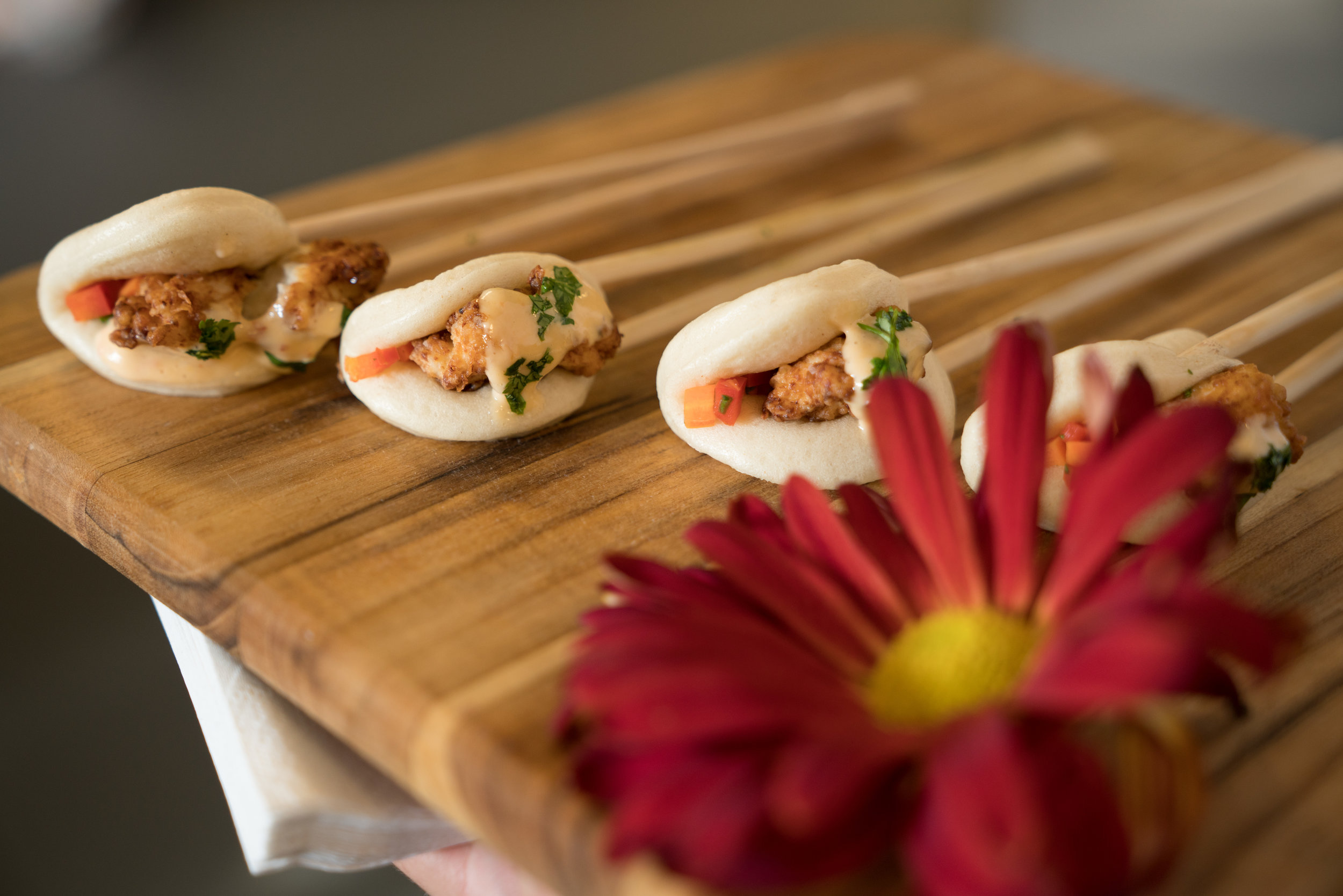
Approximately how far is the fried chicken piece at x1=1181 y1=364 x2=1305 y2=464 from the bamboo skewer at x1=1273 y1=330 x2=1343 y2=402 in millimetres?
105

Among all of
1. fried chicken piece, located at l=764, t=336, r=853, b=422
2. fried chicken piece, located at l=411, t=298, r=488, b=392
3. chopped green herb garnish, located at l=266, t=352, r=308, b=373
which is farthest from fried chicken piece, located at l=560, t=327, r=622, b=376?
chopped green herb garnish, located at l=266, t=352, r=308, b=373

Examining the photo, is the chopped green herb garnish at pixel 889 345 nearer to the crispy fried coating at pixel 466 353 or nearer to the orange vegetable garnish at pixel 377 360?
the crispy fried coating at pixel 466 353

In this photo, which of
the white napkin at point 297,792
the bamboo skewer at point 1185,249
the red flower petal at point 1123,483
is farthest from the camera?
the bamboo skewer at point 1185,249

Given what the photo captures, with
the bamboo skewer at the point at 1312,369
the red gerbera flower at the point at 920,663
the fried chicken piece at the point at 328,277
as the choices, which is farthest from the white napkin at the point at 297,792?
the bamboo skewer at the point at 1312,369

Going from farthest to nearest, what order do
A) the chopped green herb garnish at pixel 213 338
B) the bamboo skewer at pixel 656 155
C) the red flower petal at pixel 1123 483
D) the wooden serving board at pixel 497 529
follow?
the bamboo skewer at pixel 656 155
the chopped green herb garnish at pixel 213 338
the wooden serving board at pixel 497 529
the red flower petal at pixel 1123 483

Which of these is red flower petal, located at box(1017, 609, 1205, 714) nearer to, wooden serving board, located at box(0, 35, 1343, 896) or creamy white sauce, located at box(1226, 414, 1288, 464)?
wooden serving board, located at box(0, 35, 1343, 896)

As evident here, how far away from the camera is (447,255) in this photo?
1.92m

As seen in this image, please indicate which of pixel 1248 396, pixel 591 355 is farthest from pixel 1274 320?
pixel 591 355

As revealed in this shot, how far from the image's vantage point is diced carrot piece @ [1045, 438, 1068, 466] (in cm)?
130

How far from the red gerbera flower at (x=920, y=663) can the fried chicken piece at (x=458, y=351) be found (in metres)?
0.46

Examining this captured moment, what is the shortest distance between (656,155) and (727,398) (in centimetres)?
105

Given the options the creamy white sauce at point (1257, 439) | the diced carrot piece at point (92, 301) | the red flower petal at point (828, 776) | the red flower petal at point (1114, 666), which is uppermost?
the red flower petal at point (1114, 666)

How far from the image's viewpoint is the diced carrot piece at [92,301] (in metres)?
1.57

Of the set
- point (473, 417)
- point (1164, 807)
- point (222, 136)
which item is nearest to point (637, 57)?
point (222, 136)
